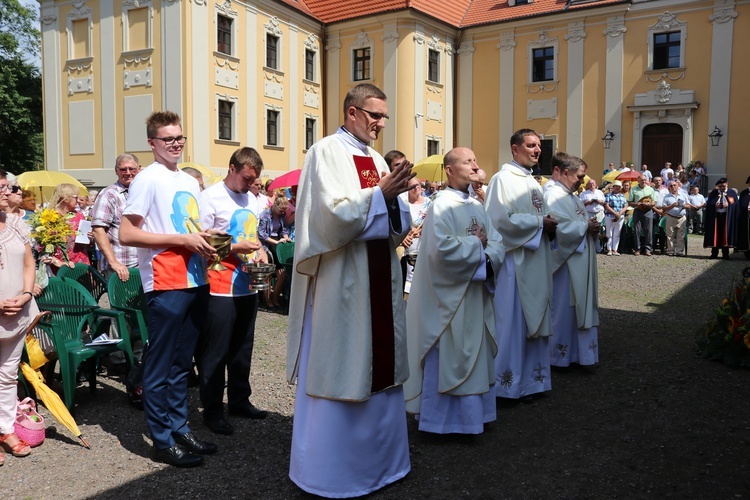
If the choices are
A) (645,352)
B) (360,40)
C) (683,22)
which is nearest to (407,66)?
(360,40)

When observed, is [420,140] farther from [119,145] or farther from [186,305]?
[186,305]

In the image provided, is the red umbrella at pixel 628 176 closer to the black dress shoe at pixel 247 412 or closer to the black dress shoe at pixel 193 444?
the black dress shoe at pixel 247 412

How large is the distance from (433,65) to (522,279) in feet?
79.8

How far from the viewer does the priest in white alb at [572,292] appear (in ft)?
20.3

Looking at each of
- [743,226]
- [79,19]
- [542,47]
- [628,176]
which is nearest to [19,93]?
[79,19]

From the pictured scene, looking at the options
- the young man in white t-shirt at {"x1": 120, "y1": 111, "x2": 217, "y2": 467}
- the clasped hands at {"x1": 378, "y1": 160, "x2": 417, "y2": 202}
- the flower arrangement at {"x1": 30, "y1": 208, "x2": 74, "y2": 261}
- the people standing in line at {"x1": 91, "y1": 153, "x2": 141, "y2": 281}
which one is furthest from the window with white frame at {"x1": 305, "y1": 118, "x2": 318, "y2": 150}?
the clasped hands at {"x1": 378, "y1": 160, "x2": 417, "y2": 202}

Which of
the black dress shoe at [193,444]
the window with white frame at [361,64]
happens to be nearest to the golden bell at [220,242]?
the black dress shoe at [193,444]

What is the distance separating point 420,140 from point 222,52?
8706 mm

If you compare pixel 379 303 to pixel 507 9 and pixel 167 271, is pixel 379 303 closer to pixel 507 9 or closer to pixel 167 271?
pixel 167 271

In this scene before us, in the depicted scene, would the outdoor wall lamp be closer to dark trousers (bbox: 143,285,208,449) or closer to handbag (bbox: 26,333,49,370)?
dark trousers (bbox: 143,285,208,449)

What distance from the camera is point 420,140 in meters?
27.8

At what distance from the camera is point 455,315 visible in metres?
4.60

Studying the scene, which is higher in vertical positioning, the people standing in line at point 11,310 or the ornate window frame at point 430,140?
the ornate window frame at point 430,140

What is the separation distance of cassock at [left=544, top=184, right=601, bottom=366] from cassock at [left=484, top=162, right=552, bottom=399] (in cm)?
63
